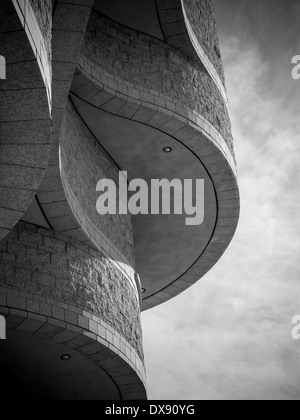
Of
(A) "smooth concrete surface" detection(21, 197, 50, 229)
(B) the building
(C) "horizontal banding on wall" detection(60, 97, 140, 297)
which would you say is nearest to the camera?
(B) the building

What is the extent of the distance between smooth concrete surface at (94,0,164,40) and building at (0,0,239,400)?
27 millimetres

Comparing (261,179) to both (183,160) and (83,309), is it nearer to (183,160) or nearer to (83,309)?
(183,160)

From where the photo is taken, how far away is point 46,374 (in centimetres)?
1263

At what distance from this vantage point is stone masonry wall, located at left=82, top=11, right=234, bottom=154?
544 inches

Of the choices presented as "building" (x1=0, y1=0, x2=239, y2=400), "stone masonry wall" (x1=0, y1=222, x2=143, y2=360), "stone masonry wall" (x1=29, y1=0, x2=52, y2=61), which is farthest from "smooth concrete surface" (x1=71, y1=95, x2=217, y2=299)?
"stone masonry wall" (x1=29, y1=0, x2=52, y2=61)

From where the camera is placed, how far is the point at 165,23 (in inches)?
577

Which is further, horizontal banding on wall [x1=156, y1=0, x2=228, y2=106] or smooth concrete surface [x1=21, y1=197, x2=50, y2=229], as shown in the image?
horizontal banding on wall [x1=156, y1=0, x2=228, y2=106]

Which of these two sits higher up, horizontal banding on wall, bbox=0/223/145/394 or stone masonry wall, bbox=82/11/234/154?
stone masonry wall, bbox=82/11/234/154

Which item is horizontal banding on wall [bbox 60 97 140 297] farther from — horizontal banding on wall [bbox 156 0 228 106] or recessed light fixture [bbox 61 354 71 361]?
horizontal banding on wall [bbox 156 0 228 106]

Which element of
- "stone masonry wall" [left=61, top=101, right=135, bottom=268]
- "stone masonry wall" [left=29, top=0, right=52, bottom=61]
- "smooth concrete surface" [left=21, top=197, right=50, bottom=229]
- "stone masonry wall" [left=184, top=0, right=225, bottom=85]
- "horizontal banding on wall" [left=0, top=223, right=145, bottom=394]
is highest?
"stone masonry wall" [left=184, top=0, right=225, bottom=85]

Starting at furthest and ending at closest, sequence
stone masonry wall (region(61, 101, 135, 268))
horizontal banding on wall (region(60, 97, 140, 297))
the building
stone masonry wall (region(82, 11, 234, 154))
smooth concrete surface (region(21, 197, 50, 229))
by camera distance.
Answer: stone masonry wall (region(82, 11, 234, 154)), stone masonry wall (region(61, 101, 135, 268)), horizontal banding on wall (region(60, 97, 140, 297)), smooth concrete surface (region(21, 197, 50, 229)), the building

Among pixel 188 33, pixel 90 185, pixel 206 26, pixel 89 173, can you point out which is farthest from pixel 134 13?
pixel 90 185
